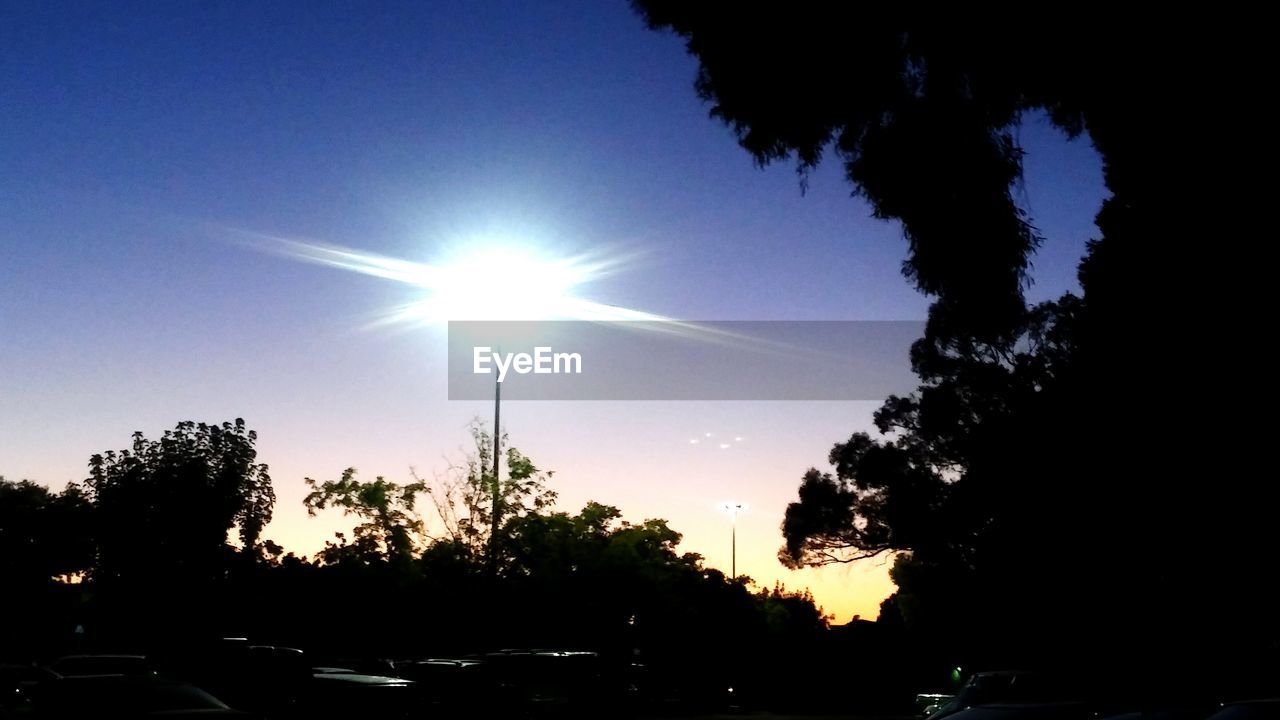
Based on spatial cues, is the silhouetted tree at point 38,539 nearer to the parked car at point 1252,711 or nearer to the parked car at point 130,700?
the parked car at point 130,700

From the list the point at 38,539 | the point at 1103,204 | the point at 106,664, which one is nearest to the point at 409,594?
the point at 106,664

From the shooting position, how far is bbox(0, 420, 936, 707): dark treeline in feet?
136

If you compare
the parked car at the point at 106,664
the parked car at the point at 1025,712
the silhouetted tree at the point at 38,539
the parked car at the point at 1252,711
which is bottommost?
the parked car at the point at 106,664

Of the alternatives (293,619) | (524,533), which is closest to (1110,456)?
(524,533)

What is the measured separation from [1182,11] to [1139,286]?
669 cm

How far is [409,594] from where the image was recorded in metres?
40.9

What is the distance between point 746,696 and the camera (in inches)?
2163

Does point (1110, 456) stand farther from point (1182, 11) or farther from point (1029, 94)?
point (1182, 11)

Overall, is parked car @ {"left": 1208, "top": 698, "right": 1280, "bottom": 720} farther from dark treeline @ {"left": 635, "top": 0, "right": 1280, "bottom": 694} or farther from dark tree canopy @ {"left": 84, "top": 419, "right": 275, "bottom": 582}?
dark tree canopy @ {"left": 84, "top": 419, "right": 275, "bottom": 582}

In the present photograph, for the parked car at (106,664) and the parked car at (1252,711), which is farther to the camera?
the parked car at (106,664)

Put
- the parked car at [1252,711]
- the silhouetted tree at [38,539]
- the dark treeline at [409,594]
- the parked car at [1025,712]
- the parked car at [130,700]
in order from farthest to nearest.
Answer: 1. the silhouetted tree at [38,539]
2. the dark treeline at [409,594]
3. the parked car at [130,700]
4. the parked car at [1025,712]
5. the parked car at [1252,711]

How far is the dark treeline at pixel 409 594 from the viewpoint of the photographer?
4153cm

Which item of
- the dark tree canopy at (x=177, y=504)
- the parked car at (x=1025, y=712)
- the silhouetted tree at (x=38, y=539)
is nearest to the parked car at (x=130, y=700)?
the parked car at (x=1025, y=712)

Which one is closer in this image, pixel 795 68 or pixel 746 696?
pixel 795 68
